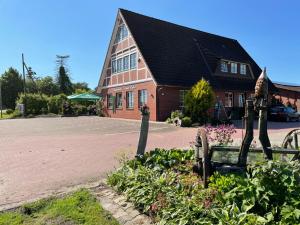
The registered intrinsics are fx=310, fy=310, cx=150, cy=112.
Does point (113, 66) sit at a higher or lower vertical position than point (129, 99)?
higher

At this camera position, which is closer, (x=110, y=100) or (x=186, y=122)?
(x=186, y=122)

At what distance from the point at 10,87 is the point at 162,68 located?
170 feet

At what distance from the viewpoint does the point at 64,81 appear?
75.9 metres

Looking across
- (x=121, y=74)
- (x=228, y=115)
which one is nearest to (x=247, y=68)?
(x=228, y=115)

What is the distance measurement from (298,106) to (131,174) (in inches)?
1483

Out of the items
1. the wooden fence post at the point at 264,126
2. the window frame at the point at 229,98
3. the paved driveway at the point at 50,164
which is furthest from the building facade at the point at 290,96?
the wooden fence post at the point at 264,126

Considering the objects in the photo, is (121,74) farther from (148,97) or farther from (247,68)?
(247,68)

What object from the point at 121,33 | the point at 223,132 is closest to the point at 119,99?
the point at 121,33

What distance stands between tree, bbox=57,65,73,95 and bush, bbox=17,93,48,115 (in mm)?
35798

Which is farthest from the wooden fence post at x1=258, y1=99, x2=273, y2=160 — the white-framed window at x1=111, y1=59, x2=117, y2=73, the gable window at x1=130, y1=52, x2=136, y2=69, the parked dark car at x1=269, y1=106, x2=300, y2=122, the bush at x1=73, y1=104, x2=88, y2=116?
the bush at x1=73, y1=104, x2=88, y2=116

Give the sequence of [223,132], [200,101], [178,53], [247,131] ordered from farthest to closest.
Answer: [178,53], [200,101], [223,132], [247,131]

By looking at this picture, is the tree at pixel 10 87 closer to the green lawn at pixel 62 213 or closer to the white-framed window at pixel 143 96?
the white-framed window at pixel 143 96

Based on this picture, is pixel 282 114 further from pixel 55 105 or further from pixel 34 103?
pixel 34 103

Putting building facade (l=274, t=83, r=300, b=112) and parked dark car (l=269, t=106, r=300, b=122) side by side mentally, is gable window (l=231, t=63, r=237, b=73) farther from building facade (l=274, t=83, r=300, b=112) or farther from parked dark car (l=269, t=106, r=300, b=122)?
building facade (l=274, t=83, r=300, b=112)
